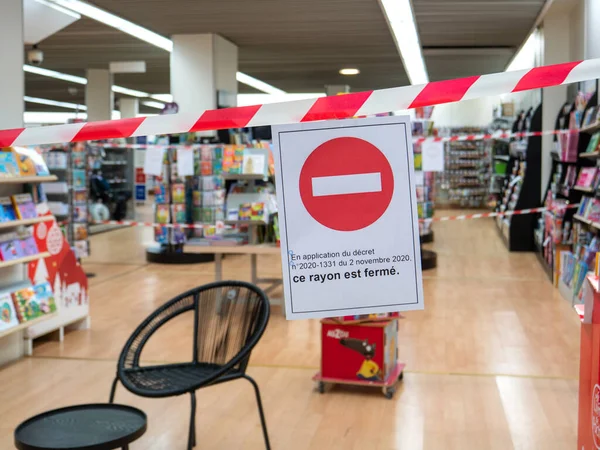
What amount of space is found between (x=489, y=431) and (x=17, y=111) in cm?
366

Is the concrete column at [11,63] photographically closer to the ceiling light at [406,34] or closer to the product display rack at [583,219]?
the ceiling light at [406,34]

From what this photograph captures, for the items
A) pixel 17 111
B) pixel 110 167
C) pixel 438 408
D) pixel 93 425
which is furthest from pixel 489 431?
pixel 110 167

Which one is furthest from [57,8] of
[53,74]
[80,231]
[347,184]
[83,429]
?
[53,74]

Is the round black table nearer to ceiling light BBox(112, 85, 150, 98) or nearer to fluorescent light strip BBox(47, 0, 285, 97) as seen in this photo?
fluorescent light strip BBox(47, 0, 285, 97)

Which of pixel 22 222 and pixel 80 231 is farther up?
pixel 22 222

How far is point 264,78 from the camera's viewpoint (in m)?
16.1

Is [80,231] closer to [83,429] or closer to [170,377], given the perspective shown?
[170,377]

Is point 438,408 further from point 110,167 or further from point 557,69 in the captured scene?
point 110,167

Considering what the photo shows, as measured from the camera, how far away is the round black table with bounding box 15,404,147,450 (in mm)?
2504

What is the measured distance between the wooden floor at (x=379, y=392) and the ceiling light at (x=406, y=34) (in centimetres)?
315

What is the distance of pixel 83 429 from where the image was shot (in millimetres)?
2635

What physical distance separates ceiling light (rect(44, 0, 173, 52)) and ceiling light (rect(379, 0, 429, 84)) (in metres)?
3.08

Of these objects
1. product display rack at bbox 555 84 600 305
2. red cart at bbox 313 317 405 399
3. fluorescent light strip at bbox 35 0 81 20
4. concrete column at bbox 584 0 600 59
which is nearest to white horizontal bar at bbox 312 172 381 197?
red cart at bbox 313 317 405 399

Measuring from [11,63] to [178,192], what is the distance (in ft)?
16.3
